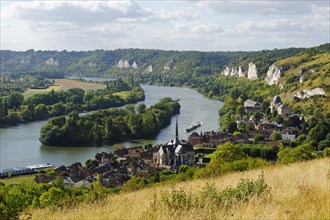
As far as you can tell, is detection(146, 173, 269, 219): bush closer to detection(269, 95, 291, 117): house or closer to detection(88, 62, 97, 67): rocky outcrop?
detection(269, 95, 291, 117): house

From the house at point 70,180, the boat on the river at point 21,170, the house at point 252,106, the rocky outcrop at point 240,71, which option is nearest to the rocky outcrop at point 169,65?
the rocky outcrop at point 240,71

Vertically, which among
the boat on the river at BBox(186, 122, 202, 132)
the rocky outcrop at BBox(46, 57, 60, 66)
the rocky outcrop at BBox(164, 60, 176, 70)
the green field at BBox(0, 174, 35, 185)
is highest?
the rocky outcrop at BBox(46, 57, 60, 66)

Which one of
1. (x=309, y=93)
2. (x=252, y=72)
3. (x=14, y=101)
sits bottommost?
(x=14, y=101)

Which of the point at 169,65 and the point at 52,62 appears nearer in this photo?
the point at 169,65

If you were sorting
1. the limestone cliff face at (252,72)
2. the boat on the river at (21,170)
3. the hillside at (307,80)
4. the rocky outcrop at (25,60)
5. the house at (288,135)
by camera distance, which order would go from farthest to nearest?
the rocky outcrop at (25,60) → the limestone cliff face at (252,72) → the hillside at (307,80) → the house at (288,135) → the boat on the river at (21,170)

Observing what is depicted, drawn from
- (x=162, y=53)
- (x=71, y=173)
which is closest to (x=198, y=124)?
(x=71, y=173)

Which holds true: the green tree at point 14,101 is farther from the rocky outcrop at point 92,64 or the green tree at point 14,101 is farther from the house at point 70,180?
the rocky outcrop at point 92,64

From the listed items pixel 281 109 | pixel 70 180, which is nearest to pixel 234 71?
pixel 281 109

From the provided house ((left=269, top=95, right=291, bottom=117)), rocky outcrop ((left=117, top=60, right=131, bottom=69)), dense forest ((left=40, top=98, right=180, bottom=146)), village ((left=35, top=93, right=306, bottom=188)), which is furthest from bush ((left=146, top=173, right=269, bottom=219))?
rocky outcrop ((left=117, top=60, right=131, bottom=69))

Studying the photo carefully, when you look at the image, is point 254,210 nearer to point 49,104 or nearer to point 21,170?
point 21,170
